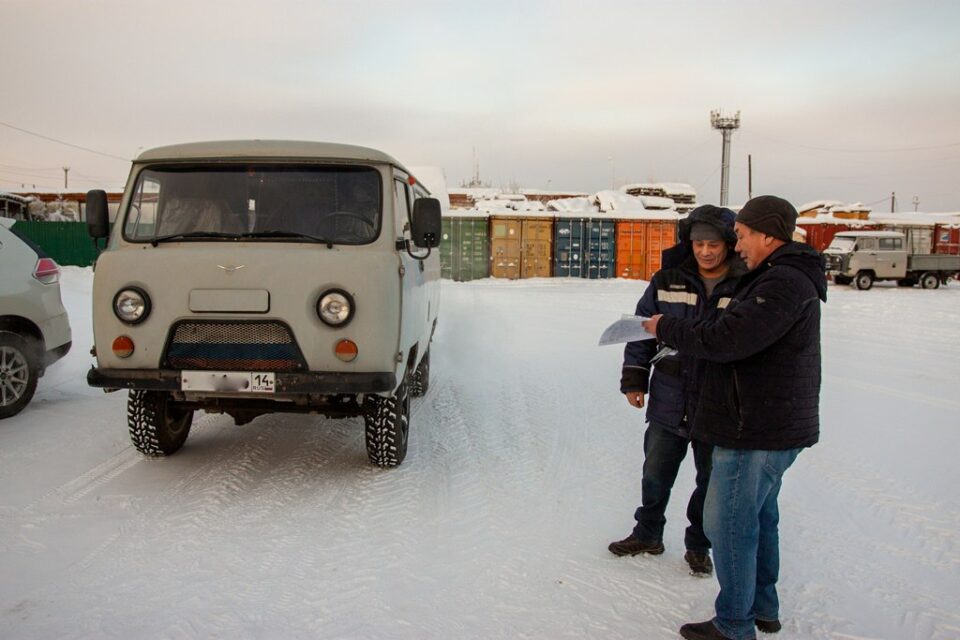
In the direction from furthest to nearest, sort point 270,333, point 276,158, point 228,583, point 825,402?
point 825,402 < point 276,158 < point 270,333 < point 228,583

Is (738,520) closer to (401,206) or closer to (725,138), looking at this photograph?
(401,206)

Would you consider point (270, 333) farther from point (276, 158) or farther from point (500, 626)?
point (500, 626)

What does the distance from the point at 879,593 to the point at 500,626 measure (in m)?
1.82

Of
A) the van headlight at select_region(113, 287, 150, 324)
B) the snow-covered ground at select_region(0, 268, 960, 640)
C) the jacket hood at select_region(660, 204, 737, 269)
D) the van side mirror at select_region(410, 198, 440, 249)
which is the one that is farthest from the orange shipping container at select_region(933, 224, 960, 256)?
the van headlight at select_region(113, 287, 150, 324)

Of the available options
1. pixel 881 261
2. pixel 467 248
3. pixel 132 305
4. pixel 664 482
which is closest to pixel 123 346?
pixel 132 305

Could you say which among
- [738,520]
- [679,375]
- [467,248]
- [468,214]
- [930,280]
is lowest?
[738,520]

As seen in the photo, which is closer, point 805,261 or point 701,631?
point 805,261

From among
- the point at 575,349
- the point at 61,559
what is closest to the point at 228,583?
the point at 61,559

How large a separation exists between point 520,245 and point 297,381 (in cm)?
2154

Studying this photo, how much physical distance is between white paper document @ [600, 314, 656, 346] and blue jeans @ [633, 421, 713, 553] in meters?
0.63

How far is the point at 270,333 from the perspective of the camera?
3.96m

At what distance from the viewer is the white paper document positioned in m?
2.92

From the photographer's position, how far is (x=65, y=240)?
25.2 metres

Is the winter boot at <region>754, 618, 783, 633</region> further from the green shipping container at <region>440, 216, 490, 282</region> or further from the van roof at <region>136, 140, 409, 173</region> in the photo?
the green shipping container at <region>440, 216, 490, 282</region>
